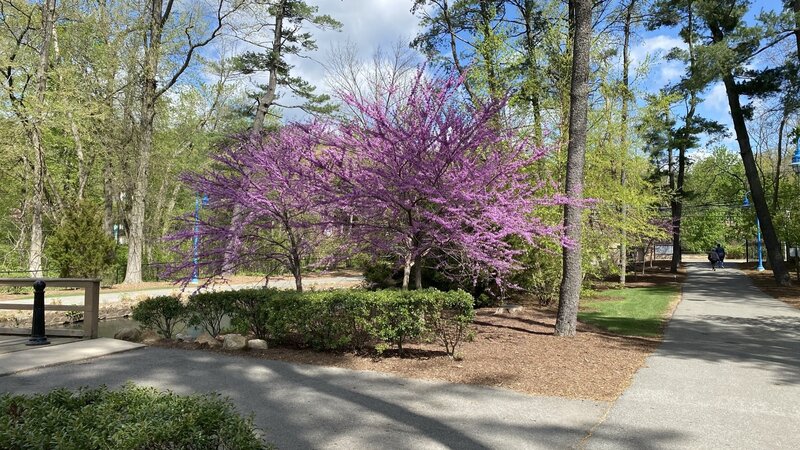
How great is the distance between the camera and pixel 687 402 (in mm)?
4934

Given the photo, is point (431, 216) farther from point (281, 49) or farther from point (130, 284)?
point (281, 49)

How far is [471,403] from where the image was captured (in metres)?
4.80

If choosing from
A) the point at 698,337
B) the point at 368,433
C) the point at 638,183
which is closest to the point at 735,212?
the point at 638,183

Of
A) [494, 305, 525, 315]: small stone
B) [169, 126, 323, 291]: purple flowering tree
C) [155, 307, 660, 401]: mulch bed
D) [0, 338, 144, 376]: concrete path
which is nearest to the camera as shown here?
[155, 307, 660, 401]: mulch bed

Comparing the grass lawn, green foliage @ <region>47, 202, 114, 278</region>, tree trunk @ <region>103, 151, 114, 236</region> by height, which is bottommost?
the grass lawn

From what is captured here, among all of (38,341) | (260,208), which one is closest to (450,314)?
(260,208)

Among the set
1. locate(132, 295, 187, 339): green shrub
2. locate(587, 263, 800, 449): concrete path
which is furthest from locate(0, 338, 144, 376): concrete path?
locate(587, 263, 800, 449): concrete path

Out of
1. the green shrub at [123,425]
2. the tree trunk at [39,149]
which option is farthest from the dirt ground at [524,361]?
the tree trunk at [39,149]

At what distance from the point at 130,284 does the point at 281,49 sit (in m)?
12.7

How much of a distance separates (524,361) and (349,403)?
2.81m

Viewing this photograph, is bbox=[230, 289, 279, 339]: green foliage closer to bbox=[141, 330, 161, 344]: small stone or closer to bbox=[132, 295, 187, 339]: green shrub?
bbox=[132, 295, 187, 339]: green shrub

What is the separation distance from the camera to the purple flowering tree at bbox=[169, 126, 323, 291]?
8.08 m

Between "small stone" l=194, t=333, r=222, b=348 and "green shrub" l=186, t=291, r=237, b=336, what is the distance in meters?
0.36

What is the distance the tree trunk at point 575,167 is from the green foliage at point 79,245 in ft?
56.4
